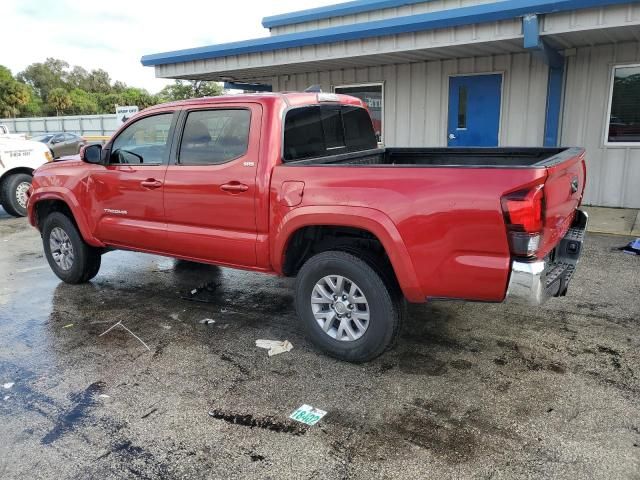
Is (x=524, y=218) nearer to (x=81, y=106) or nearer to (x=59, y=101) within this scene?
(x=59, y=101)

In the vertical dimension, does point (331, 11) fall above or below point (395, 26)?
above

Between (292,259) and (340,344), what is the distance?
78cm

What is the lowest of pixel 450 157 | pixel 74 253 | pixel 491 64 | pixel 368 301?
pixel 74 253

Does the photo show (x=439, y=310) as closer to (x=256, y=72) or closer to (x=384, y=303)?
(x=384, y=303)

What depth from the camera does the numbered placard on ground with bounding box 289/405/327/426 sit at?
10.3ft

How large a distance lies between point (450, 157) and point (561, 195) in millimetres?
1775

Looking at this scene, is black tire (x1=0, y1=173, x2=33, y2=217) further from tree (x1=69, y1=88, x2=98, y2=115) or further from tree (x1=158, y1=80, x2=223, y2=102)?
tree (x1=69, y1=88, x2=98, y2=115)

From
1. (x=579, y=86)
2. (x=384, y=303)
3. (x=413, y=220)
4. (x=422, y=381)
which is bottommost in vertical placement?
(x=422, y=381)

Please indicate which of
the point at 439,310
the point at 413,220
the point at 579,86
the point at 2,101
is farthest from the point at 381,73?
the point at 2,101

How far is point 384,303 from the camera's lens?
3.59 metres

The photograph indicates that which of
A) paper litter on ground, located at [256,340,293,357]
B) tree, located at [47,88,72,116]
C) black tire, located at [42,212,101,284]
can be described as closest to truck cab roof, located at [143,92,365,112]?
black tire, located at [42,212,101,284]

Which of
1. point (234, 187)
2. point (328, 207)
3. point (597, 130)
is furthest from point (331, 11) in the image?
point (328, 207)

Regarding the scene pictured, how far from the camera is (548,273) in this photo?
11.3 ft

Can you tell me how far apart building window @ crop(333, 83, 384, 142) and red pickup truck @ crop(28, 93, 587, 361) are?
18.6 feet
